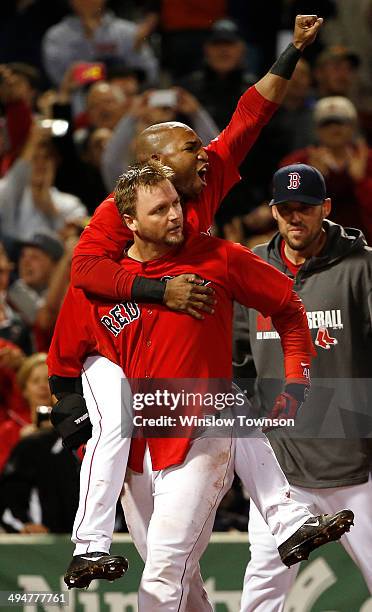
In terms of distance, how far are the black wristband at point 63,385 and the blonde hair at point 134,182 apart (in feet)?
2.35

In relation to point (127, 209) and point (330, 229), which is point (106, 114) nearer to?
point (330, 229)

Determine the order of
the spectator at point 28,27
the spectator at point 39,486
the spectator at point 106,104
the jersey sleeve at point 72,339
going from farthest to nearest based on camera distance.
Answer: the spectator at point 28,27
the spectator at point 106,104
the spectator at point 39,486
the jersey sleeve at point 72,339

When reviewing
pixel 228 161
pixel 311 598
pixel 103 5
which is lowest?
pixel 311 598

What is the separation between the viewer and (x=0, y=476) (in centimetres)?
695

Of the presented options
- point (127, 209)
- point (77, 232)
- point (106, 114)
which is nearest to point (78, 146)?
point (106, 114)

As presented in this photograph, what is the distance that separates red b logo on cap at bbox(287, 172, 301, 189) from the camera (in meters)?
5.37

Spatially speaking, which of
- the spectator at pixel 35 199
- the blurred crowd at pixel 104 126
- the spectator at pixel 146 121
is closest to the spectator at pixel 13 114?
the blurred crowd at pixel 104 126

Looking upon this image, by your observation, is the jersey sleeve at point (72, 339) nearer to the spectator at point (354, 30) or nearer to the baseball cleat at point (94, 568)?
the baseball cleat at point (94, 568)

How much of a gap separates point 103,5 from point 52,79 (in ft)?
2.80

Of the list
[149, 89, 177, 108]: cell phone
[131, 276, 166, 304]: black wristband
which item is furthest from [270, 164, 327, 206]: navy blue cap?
[149, 89, 177, 108]: cell phone

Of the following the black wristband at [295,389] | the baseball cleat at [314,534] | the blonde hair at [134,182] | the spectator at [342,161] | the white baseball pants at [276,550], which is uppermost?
the blonde hair at [134,182]

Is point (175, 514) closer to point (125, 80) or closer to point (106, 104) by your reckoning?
point (106, 104)

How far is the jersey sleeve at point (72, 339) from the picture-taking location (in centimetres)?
491

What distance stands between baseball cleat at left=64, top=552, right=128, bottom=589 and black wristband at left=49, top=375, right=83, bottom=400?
0.72 meters
